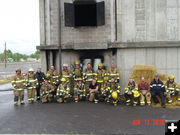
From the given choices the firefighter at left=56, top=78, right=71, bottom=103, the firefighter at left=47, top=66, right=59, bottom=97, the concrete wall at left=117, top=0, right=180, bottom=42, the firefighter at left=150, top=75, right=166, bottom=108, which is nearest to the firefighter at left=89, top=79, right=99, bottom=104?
the firefighter at left=56, top=78, right=71, bottom=103

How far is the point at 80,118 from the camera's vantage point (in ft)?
22.7

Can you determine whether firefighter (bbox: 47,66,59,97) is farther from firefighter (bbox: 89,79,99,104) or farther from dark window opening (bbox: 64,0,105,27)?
dark window opening (bbox: 64,0,105,27)

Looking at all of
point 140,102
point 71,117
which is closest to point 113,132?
point 71,117

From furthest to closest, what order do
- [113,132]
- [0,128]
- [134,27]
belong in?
[134,27] < [0,128] < [113,132]

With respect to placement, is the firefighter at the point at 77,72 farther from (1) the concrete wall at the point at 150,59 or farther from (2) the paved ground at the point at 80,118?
(1) the concrete wall at the point at 150,59

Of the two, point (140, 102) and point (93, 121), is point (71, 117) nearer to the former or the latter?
point (93, 121)

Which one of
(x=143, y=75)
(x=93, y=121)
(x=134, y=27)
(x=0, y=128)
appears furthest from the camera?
(x=134, y=27)

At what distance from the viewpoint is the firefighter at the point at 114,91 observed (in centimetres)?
885

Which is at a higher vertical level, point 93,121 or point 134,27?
point 134,27

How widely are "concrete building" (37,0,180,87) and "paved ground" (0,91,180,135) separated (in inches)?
128

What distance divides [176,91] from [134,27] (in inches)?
170

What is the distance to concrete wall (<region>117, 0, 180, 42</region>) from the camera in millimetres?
10227

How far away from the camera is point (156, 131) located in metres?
5.52

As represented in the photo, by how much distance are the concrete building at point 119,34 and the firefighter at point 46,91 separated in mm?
2272
